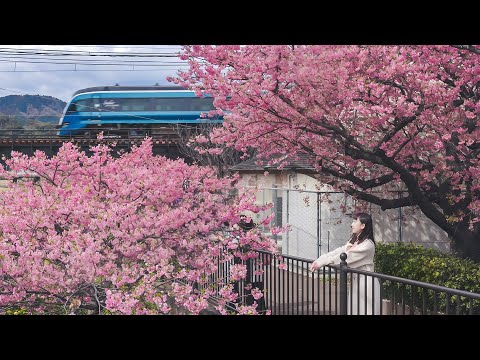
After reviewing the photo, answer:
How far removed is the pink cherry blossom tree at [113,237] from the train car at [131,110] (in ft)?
3.41

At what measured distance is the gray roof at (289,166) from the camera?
6.66 m

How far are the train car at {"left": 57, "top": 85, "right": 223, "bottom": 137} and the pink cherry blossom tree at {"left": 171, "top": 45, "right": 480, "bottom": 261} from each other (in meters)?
1.04

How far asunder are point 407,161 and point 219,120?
7.59 feet

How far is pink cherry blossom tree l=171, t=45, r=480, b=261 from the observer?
527cm

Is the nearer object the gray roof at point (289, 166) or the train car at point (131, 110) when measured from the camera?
the train car at point (131, 110)

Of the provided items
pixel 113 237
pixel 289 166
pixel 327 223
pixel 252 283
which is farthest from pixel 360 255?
pixel 327 223

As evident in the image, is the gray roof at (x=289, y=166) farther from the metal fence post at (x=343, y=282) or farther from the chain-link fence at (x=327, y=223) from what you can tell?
the metal fence post at (x=343, y=282)

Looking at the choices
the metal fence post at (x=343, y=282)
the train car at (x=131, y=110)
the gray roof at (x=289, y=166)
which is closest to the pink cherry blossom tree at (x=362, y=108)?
the gray roof at (x=289, y=166)

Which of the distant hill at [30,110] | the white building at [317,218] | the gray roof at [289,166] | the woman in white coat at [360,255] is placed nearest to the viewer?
the woman in white coat at [360,255]

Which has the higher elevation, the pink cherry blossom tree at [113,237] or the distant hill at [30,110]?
the distant hill at [30,110]
